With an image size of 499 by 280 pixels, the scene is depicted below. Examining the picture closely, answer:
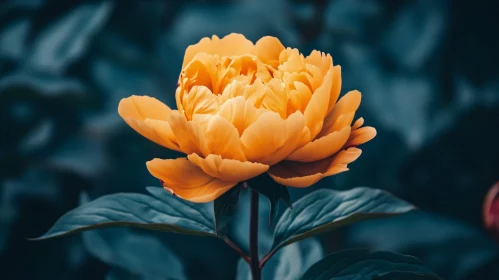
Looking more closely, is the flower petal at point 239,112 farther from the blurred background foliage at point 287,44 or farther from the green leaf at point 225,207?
the blurred background foliage at point 287,44

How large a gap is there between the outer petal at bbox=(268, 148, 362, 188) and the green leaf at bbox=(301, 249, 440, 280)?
0.10 meters

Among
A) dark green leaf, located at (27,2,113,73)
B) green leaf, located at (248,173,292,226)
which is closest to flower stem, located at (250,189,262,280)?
green leaf, located at (248,173,292,226)

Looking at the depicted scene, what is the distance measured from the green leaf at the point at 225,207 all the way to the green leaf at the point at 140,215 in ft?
0.11

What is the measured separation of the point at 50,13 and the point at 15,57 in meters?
0.12

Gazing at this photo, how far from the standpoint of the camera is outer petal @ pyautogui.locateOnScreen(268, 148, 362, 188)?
45 cm

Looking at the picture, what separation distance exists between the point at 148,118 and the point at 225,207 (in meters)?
0.09

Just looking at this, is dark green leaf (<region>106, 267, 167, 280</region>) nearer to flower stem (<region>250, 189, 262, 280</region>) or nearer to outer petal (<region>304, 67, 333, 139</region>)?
flower stem (<region>250, 189, 262, 280</region>)

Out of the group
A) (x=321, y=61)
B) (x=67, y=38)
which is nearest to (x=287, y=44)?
(x=67, y=38)

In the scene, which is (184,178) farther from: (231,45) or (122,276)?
(122,276)

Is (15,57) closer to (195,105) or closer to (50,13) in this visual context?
(50,13)

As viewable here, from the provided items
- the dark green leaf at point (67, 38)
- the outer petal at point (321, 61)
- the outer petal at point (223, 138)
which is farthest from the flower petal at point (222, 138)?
the dark green leaf at point (67, 38)

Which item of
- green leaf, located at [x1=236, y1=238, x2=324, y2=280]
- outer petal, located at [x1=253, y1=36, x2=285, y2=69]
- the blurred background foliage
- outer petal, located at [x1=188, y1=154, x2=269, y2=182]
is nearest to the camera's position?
outer petal, located at [x1=188, y1=154, x2=269, y2=182]

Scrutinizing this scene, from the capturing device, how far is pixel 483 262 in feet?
3.12

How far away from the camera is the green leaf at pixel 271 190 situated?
0.47m
